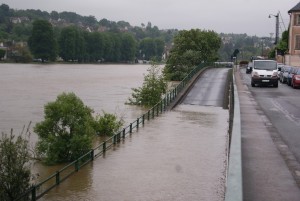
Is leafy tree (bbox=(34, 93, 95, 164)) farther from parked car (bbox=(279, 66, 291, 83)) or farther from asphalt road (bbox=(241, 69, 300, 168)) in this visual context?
parked car (bbox=(279, 66, 291, 83))

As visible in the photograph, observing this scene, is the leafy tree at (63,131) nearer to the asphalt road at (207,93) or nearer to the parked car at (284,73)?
the asphalt road at (207,93)

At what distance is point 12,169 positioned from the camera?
11883 mm

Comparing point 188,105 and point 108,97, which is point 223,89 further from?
point 108,97

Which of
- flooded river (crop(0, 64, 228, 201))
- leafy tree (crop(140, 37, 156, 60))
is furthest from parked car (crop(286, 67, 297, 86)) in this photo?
leafy tree (crop(140, 37, 156, 60))

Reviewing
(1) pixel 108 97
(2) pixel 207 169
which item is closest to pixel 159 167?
(2) pixel 207 169

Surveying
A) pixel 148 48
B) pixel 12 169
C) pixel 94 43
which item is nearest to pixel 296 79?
pixel 12 169

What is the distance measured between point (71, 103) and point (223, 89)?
77.7 feet

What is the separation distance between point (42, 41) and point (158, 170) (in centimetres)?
11020

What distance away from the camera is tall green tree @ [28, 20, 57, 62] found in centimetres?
11962

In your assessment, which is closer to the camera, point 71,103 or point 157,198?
point 157,198

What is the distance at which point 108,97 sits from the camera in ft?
152

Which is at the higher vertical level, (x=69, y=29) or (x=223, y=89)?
(x=69, y=29)

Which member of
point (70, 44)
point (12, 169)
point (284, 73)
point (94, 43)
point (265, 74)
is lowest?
point (12, 169)

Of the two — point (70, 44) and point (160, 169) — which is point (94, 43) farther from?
point (160, 169)
